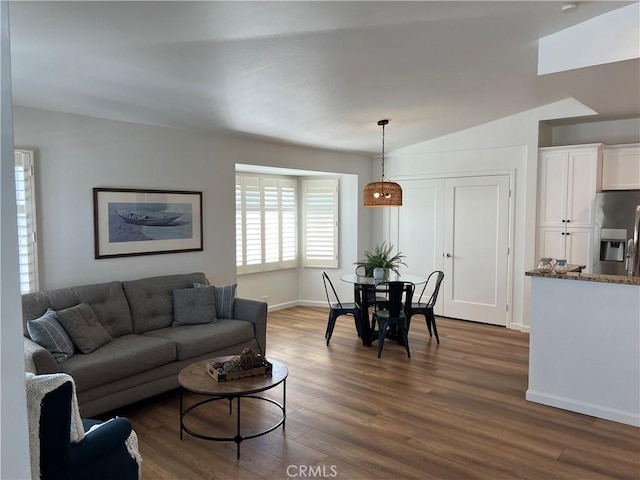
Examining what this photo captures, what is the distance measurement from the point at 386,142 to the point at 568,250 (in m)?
2.81

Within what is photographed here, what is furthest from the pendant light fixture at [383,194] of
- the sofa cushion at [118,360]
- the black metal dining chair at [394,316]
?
the sofa cushion at [118,360]

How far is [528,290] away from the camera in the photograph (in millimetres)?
5953

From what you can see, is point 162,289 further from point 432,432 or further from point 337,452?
point 432,432

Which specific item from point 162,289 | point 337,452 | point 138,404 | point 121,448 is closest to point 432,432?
point 337,452

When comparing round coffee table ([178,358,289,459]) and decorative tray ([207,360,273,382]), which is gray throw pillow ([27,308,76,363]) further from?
decorative tray ([207,360,273,382])

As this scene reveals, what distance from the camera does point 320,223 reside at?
24.7 ft

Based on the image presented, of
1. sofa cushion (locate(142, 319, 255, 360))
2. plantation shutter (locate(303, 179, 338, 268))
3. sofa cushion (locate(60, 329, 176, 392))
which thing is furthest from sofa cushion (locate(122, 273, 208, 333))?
plantation shutter (locate(303, 179, 338, 268))

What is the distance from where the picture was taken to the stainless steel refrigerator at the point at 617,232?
484 cm

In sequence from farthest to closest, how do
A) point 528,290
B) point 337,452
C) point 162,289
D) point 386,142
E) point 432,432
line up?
point 386,142, point 528,290, point 162,289, point 432,432, point 337,452

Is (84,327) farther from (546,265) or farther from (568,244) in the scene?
(568,244)

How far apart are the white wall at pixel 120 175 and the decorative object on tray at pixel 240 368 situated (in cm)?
184

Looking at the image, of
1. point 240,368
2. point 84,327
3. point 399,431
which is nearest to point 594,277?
point 399,431

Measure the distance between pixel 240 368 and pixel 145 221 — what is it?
7.33ft

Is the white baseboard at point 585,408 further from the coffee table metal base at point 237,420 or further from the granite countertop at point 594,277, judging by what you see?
the coffee table metal base at point 237,420
